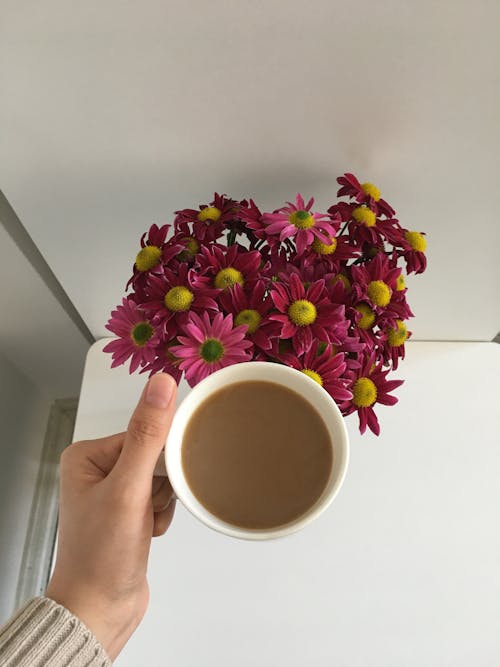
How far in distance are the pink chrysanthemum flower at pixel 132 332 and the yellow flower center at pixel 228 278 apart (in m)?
0.07

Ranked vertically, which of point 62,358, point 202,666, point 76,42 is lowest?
point 202,666

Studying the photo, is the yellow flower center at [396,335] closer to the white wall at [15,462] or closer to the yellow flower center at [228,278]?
the yellow flower center at [228,278]

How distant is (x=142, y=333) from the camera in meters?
0.44

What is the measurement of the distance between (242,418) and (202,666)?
0.47 meters

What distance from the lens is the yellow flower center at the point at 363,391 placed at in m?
0.45

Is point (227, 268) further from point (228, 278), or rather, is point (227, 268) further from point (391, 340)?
point (391, 340)

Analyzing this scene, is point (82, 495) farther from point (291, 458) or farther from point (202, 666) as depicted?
point (202, 666)

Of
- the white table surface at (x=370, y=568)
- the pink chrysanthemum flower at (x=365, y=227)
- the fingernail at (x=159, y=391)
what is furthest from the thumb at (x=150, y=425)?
the white table surface at (x=370, y=568)

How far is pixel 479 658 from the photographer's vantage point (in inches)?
27.0

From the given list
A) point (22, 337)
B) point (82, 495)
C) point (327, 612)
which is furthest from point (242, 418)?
point (22, 337)

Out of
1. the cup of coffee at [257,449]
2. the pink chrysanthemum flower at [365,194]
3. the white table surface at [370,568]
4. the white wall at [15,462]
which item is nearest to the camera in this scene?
the cup of coffee at [257,449]

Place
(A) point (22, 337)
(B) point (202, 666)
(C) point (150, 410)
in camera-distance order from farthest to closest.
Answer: (A) point (22, 337) → (B) point (202, 666) → (C) point (150, 410)

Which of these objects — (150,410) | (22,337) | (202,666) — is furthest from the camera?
(22,337)

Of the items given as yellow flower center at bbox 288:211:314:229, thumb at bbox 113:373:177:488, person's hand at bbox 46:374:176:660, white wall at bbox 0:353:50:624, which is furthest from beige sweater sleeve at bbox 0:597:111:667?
white wall at bbox 0:353:50:624
